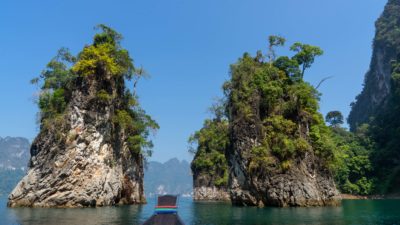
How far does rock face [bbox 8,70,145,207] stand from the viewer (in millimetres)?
43562

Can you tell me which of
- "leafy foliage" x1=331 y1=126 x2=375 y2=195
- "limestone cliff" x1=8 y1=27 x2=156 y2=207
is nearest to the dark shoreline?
"leafy foliage" x1=331 y1=126 x2=375 y2=195

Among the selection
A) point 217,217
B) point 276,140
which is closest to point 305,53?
point 276,140

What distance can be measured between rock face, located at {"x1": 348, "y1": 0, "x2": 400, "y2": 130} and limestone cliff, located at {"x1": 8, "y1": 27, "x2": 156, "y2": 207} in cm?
8754

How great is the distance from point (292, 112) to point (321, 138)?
5.50 m

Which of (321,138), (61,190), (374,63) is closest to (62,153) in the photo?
(61,190)

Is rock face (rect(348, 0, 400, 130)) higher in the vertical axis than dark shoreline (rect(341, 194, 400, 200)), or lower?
higher

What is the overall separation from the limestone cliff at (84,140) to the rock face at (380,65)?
287 ft

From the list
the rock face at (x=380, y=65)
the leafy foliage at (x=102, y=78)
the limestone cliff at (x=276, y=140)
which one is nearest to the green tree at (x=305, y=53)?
the limestone cliff at (x=276, y=140)

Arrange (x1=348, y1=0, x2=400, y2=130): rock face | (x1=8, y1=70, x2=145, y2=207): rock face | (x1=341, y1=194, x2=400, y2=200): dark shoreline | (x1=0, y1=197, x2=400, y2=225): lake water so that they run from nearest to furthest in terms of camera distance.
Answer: (x1=0, y1=197, x2=400, y2=225): lake water, (x1=8, y1=70, x2=145, y2=207): rock face, (x1=341, y1=194, x2=400, y2=200): dark shoreline, (x1=348, y1=0, x2=400, y2=130): rock face

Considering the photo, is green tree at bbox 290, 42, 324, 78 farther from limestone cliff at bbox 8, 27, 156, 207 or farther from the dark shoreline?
the dark shoreline

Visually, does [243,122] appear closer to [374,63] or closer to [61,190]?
[61,190]

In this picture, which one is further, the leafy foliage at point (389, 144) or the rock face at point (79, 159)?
the leafy foliage at point (389, 144)

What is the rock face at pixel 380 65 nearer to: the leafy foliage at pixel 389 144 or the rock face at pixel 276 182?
the leafy foliage at pixel 389 144

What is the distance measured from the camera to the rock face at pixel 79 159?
43562 mm
